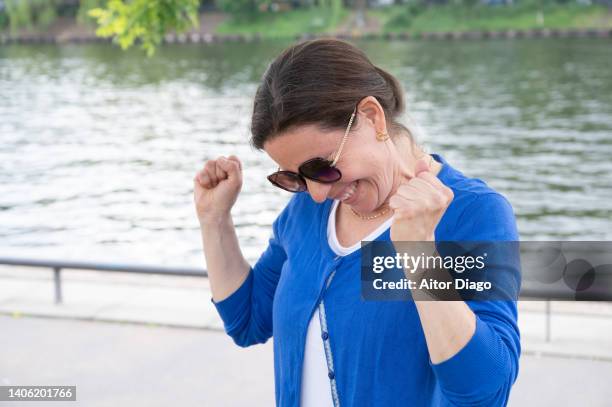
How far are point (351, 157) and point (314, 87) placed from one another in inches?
6.2

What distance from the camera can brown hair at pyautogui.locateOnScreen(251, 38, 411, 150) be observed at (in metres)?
1.70

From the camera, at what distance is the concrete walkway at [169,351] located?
415 centimetres

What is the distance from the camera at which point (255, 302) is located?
2.18 metres

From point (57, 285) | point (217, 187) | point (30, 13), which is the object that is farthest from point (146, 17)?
point (30, 13)

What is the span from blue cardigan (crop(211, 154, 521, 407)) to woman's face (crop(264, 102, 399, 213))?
0.31 ft

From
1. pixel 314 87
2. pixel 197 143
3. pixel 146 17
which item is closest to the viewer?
pixel 314 87

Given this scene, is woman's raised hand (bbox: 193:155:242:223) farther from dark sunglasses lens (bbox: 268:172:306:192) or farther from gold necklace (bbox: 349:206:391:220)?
gold necklace (bbox: 349:206:391:220)

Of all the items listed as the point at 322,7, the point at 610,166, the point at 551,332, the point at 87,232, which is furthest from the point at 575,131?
the point at 322,7

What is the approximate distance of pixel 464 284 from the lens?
1623 mm

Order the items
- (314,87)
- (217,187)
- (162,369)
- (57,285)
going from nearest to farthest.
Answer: (314,87) → (217,187) → (162,369) → (57,285)

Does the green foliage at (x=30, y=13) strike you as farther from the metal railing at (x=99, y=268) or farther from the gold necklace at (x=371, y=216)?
the gold necklace at (x=371, y=216)

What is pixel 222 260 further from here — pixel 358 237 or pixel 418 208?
pixel 418 208

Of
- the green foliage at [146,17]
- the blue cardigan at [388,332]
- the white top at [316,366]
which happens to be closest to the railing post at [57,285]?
the green foliage at [146,17]

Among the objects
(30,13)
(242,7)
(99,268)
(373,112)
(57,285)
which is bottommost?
(242,7)
